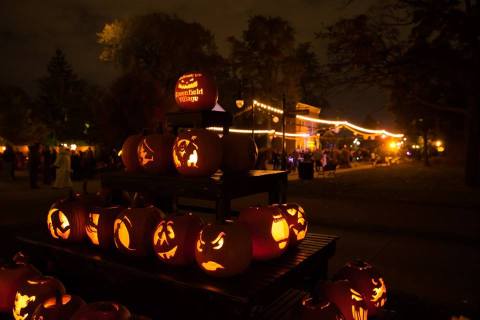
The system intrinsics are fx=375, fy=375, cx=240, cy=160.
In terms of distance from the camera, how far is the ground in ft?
15.3

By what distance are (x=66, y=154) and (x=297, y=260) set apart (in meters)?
14.9

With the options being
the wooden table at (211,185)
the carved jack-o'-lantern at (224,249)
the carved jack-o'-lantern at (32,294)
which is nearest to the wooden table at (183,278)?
the carved jack-o'-lantern at (224,249)

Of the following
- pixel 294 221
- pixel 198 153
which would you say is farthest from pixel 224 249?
pixel 294 221

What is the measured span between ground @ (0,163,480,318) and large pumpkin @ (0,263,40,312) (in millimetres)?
3671

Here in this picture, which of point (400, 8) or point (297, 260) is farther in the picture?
point (400, 8)

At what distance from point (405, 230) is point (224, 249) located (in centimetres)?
644

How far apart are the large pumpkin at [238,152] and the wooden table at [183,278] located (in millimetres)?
873

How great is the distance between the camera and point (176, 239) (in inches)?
109

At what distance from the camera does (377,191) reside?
14.1 m

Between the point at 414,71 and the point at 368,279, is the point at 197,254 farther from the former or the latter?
the point at 414,71

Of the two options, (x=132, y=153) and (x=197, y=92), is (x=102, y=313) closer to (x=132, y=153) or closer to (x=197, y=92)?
(x=132, y=153)

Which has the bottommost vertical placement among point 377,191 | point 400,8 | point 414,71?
point 377,191

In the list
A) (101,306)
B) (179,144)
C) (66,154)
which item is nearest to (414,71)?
(66,154)

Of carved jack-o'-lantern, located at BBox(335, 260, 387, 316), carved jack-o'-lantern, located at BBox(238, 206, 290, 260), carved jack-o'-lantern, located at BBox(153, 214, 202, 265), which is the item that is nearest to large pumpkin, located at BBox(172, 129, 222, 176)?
carved jack-o'-lantern, located at BBox(153, 214, 202, 265)
